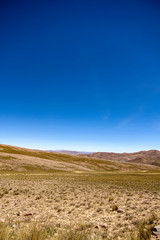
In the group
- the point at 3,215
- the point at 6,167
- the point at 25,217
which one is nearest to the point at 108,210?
the point at 25,217

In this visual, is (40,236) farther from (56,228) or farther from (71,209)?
(71,209)

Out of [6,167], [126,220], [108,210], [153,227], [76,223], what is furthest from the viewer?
[6,167]

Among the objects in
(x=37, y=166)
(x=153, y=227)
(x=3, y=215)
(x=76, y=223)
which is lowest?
(x=37, y=166)

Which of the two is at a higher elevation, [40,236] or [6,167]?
[40,236]

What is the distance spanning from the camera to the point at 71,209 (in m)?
10.8

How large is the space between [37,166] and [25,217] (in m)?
61.9

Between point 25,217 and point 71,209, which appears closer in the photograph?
point 25,217

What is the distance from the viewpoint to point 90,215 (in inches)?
373

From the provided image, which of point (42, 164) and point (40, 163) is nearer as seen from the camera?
point (42, 164)

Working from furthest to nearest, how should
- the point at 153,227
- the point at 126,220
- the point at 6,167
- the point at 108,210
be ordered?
1. the point at 6,167
2. the point at 108,210
3. the point at 126,220
4. the point at 153,227

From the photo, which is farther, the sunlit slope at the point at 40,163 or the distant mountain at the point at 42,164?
the sunlit slope at the point at 40,163

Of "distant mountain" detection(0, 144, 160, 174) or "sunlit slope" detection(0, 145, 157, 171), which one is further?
"sunlit slope" detection(0, 145, 157, 171)

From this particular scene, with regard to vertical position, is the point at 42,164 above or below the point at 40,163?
below

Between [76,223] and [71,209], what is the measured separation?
3.04 m
